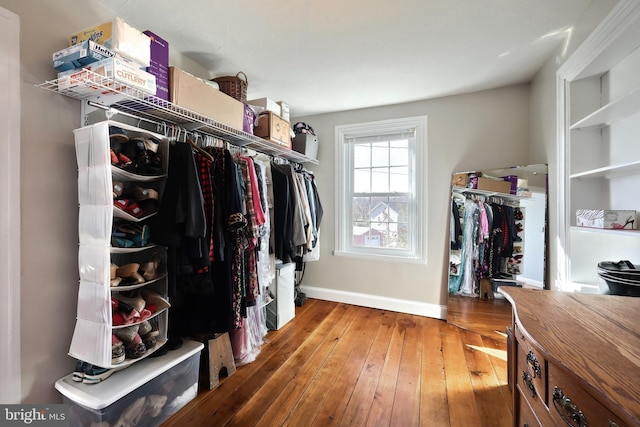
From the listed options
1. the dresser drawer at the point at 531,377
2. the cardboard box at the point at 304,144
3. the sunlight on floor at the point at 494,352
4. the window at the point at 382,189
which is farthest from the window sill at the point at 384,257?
the dresser drawer at the point at 531,377

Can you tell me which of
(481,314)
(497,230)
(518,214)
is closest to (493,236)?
(497,230)

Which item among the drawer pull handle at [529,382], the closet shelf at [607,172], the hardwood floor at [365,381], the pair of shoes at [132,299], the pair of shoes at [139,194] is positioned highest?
the closet shelf at [607,172]

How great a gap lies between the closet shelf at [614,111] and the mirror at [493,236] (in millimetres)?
625

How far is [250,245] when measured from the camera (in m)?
1.73

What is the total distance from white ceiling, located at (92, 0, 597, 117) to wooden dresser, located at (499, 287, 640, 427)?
1.60 metres

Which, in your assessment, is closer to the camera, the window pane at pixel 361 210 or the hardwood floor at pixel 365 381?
the hardwood floor at pixel 365 381

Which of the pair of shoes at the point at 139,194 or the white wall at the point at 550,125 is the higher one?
the white wall at the point at 550,125

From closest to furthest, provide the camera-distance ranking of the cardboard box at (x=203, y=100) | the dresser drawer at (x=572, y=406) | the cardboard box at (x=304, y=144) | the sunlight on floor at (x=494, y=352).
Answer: the dresser drawer at (x=572, y=406) → the cardboard box at (x=203, y=100) → the sunlight on floor at (x=494, y=352) → the cardboard box at (x=304, y=144)

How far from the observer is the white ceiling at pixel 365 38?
1505 millimetres

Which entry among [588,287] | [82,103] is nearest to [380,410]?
[588,287]

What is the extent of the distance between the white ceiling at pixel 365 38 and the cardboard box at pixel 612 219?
118cm

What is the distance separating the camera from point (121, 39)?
116 centimetres

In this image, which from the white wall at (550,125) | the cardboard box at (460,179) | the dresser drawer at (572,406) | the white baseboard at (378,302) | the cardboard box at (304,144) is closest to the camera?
the dresser drawer at (572,406)

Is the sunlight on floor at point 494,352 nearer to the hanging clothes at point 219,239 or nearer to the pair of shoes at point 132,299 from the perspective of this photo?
the hanging clothes at point 219,239
